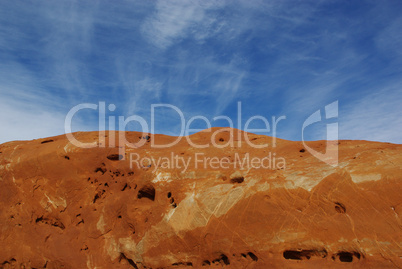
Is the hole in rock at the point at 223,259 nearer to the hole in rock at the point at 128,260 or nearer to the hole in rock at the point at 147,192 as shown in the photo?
the hole in rock at the point at 128,260

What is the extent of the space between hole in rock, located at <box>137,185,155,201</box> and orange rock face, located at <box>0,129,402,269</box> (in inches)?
1.8

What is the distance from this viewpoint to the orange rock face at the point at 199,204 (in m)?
8.66

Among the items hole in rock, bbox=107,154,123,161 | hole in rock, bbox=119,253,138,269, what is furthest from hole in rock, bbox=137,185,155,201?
hole in rock, bbox=119,253,138,269

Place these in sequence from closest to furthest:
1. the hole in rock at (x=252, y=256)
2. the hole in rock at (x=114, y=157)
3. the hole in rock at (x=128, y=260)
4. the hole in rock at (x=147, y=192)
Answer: the hole in rock at (x=252, y=256) → the hole in rock at (x=128, y=260) → the hole in rock at (x=147, y=192) → the hole in rock at (x=114, y=157)

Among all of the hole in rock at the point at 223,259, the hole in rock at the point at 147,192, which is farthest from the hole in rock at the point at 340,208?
the hole in rock at the point at 147,192

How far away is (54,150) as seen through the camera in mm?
13312

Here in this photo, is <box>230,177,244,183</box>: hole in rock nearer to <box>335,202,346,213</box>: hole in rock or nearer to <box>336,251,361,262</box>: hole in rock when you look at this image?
<box>335,202,346,213</box>: hole in rock

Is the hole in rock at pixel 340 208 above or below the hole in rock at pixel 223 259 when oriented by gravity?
above

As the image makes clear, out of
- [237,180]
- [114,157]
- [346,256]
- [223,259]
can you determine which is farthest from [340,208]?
[114,157]

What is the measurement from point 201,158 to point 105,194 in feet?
16.0

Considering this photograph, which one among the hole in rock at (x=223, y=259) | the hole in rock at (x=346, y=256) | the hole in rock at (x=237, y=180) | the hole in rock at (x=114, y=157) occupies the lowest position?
the hole in rock at (x=223, y=259)

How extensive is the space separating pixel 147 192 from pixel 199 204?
268 centimetres

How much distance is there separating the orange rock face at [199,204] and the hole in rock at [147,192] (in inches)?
1.8

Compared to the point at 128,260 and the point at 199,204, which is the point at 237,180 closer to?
the point at 199,204
